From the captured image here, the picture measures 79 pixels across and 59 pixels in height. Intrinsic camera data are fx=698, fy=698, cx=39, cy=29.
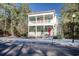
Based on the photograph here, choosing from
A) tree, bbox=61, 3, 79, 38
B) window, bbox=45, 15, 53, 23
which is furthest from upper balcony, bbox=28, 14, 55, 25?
tree, bbox=61, 3, 79, 38

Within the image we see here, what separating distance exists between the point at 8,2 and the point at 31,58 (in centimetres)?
95

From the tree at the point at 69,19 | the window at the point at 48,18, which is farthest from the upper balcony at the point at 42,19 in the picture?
the tree at the point at 69,19

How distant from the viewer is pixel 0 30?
1091 cm

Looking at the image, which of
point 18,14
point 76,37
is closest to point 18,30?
point 18,14

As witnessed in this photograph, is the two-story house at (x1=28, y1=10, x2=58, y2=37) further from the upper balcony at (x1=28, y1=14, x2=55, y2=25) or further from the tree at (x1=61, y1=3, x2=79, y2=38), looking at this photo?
the tree at (x1=61, y1=3, x2=79, y2=38)

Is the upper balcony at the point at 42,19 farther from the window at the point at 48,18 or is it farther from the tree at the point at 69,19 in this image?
the tree at the point at 69,19

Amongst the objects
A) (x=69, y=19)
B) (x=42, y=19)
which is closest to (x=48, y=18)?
(x=42, y=19)

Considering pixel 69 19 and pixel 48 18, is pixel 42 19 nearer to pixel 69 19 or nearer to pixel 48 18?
pixel 48 18

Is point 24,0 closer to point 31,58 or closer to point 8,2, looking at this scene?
point 8,2

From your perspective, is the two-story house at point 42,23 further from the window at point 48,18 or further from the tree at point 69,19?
the tree at point 69,19

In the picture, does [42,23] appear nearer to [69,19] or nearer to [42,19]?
[42,19]

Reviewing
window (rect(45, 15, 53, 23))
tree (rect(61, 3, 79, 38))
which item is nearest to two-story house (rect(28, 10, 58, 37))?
window (rect(45, 15, 53, 23))

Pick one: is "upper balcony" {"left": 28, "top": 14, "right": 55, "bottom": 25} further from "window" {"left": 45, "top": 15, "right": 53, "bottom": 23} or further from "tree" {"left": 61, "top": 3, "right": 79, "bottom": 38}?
"tree" {"left": 61, "top": 3, "right": 79, "bottom": 38}

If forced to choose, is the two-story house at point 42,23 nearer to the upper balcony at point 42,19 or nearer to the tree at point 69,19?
the upper balcony at point 42,19
